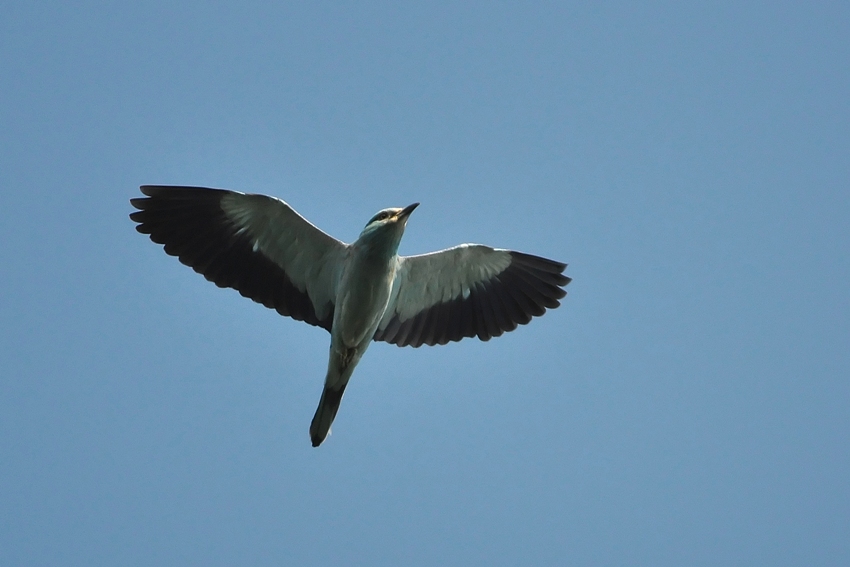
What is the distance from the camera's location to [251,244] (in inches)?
455

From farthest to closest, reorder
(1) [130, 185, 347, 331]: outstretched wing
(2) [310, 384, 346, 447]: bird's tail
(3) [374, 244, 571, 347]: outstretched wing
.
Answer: (3) [374, 244, 571, 347]: outstretched wing → (1) [130, 185, 347, 331]: outstretched wing → (2) [310, 384, 346, 447]: bird's tail

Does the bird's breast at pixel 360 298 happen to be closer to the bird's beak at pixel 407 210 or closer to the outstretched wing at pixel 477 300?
the bird's beak at pixel 407 210

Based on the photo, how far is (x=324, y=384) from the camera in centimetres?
1114

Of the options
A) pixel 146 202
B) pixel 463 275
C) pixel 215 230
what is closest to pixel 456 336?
pixel 463 275

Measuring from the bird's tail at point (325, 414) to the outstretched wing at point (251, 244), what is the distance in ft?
3.14

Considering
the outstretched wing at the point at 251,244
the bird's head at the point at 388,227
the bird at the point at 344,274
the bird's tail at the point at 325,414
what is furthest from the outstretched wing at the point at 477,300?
the bird's head at the point at 388,227

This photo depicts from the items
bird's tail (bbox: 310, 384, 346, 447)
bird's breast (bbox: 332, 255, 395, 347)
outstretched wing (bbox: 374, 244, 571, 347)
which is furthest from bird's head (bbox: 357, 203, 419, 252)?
bird's tail (bbox: 310, 384, 346, 447)

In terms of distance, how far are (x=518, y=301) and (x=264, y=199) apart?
137 inches

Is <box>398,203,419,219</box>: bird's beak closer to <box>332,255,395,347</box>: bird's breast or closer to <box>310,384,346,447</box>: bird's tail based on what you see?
<box>332,255,395,347</box>: bird's breast

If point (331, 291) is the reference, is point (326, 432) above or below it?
below

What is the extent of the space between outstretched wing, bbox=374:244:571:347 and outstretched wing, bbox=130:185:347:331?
104 centimetres

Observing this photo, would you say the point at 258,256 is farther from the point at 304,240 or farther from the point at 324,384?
the point at 324,384

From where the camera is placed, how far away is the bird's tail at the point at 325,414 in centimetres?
1103

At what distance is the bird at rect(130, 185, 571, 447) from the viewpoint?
10.9 m
